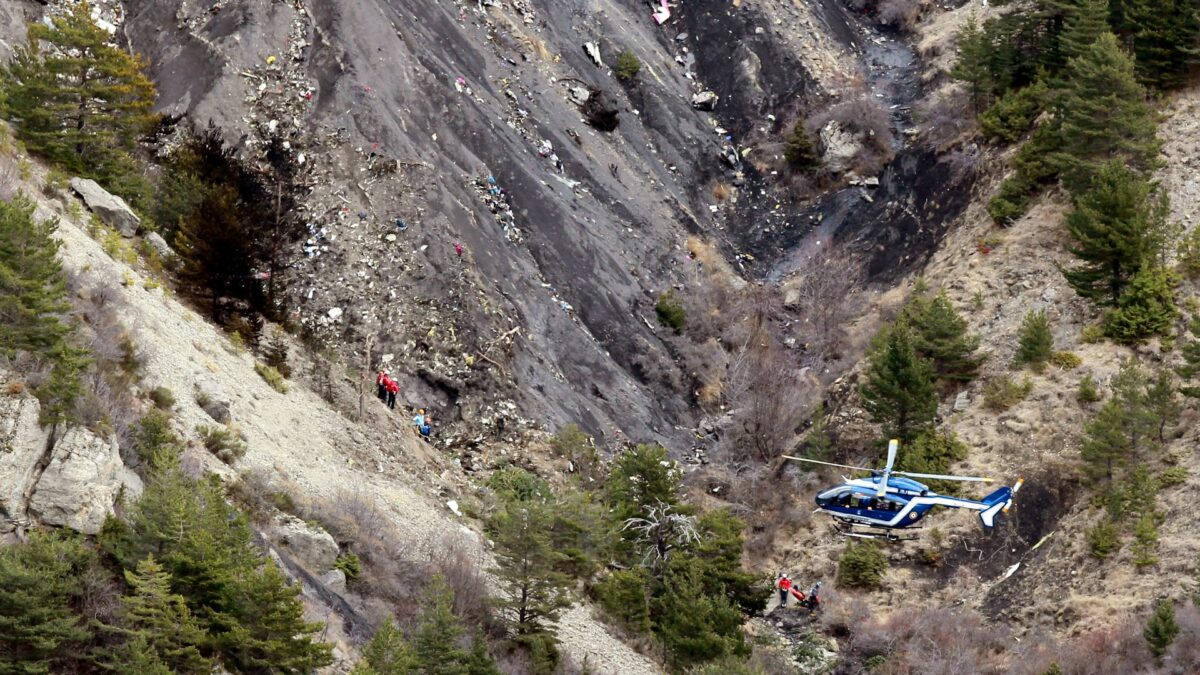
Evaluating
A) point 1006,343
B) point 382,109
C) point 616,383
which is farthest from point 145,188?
point 1006,343

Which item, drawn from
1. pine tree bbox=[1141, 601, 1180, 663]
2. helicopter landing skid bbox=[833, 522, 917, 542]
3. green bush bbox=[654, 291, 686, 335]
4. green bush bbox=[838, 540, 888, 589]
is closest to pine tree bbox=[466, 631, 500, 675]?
helicopter landing skid bbox=[833, 522, 917, 542]

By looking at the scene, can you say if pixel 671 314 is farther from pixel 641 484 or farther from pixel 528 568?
pixel 528 568

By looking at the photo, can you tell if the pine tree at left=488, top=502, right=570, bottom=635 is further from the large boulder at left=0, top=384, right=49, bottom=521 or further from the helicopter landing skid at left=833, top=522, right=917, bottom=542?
the large boulder at left=0, top=384, right=49, bottom=521

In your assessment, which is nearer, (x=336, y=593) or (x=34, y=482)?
(x=34, y=482)

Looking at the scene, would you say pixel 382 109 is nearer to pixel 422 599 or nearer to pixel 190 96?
pixel 190 96

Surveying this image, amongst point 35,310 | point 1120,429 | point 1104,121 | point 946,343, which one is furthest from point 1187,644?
point 35,310

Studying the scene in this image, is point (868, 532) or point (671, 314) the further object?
point (671, 314)
